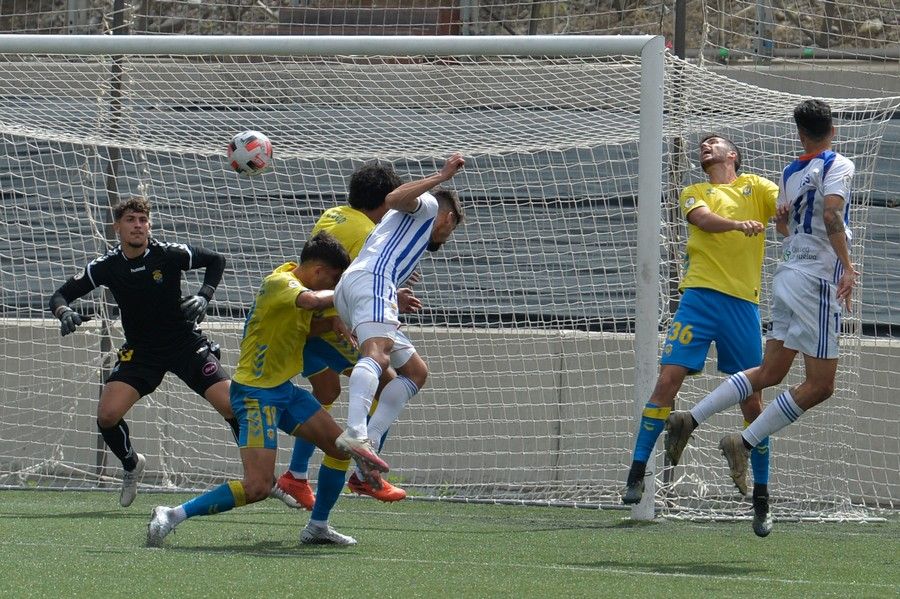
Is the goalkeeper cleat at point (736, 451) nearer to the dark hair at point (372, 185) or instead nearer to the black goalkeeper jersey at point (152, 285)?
the dark hair at point (372, 185)

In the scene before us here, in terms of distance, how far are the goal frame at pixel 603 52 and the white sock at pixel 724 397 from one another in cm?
76

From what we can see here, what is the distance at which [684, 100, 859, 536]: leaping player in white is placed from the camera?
5715 millimetres

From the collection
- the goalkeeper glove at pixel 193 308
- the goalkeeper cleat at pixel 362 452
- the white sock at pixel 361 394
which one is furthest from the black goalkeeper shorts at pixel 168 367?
the goalkeeper cleat at pixel 362 452

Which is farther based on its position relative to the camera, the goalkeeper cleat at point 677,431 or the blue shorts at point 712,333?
the blue shorts at point 712,333

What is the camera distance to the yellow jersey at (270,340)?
5398mm

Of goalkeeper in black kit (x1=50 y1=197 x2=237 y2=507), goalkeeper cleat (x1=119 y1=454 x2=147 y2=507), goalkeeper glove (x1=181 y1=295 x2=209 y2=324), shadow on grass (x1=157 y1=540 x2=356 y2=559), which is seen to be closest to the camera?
shadow on grass (x1=157 y1=540 x2=356 y2=559)

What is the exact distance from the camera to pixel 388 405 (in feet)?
19.8

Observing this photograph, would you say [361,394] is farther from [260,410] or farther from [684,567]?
[684,567]

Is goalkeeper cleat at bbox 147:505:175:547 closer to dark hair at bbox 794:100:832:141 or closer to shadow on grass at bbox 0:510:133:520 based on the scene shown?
shadow on grass at bbox 0:510:133:520

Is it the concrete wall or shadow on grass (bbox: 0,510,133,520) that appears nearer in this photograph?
shadow on grass (bbox: 0,510,133,520)

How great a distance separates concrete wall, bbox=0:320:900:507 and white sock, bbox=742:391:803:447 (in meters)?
2.01

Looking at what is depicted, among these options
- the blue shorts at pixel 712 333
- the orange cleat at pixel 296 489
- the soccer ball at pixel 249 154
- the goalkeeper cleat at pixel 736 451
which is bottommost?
the orange cleat at pixel 296 489

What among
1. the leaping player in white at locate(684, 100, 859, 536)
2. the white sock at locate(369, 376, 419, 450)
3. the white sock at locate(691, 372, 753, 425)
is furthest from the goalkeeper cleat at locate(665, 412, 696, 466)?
the white sock at locate(369, 376, 419, 450)

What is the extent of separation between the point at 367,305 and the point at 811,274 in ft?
6.53
